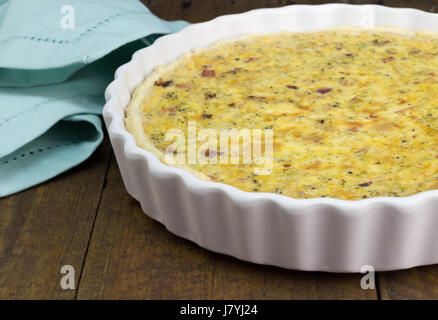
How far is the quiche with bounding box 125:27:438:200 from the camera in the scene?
1.51 m

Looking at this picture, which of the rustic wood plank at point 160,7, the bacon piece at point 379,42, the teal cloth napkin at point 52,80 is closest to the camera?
the teal cloth napkin at point 52,80

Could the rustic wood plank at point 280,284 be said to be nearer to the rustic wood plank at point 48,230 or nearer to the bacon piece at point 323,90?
the rustic wood plank at point 48,230

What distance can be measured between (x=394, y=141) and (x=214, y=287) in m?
0.61

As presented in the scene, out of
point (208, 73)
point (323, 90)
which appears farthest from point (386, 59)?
point (208, 73)

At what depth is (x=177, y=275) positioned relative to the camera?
1.49m

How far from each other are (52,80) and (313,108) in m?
0.85

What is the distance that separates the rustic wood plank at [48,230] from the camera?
1511 millimetres

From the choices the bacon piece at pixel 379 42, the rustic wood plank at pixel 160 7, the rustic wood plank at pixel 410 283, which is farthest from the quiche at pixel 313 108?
the rustic wood plank at pixel 160 7

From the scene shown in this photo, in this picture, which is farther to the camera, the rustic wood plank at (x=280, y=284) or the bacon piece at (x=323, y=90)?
the bacon piece at (x=323, y=90)

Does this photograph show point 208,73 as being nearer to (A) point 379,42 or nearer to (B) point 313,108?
(B) point 313,108

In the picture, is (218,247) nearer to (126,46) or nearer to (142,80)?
(142,80)

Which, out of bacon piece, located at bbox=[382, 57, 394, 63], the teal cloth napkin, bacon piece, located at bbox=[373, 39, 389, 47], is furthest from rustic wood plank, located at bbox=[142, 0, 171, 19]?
bacon piece, located at bbox=[382, 57, 394, 63]

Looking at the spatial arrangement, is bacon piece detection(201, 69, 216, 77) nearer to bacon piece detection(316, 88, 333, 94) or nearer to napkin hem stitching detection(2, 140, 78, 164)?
bacon piece detection(316, 88, 333, 94)

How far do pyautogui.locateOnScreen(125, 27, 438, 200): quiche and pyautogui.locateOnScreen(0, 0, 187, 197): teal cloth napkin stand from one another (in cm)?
20
